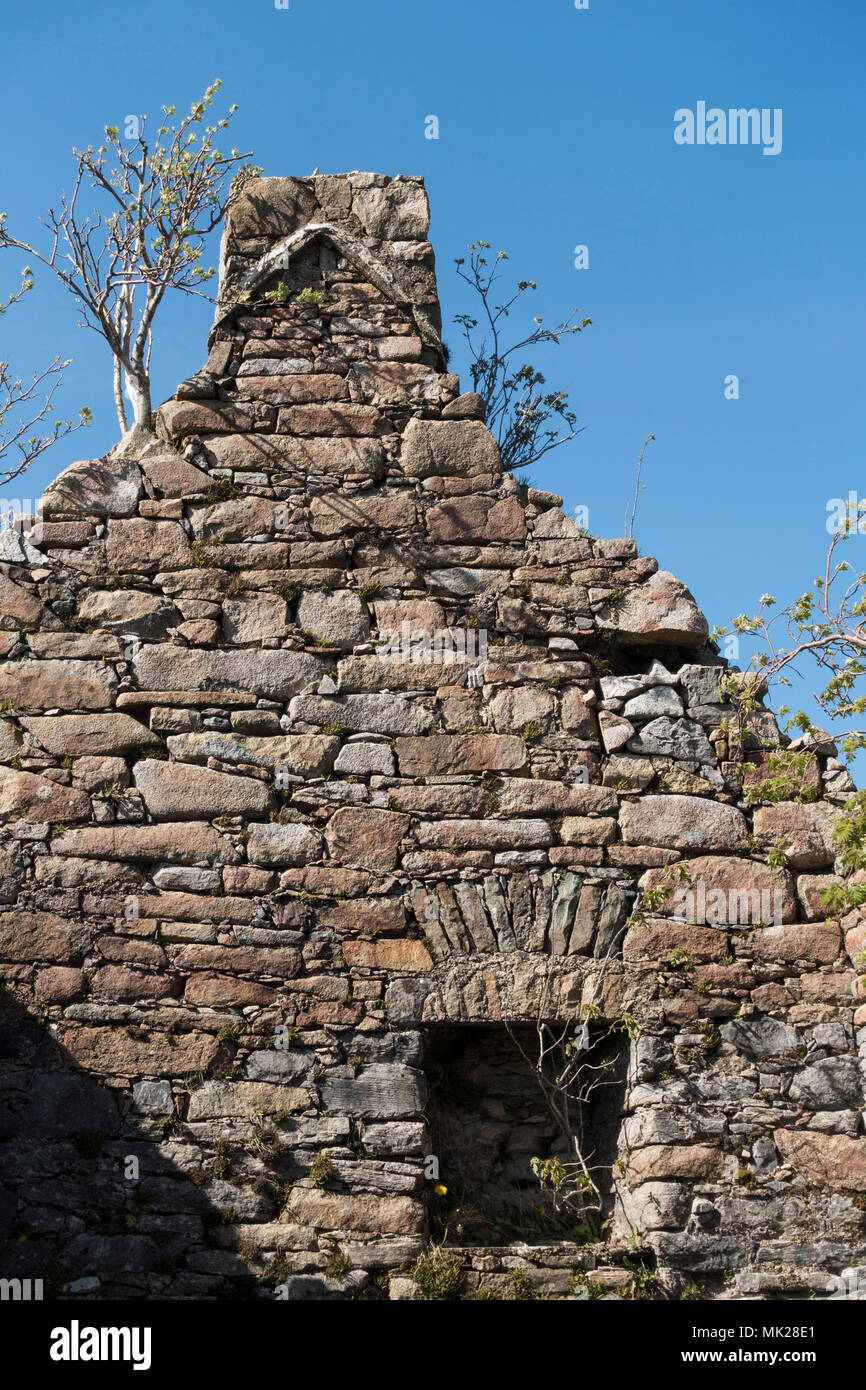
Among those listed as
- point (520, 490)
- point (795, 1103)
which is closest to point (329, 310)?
point (520, 490)

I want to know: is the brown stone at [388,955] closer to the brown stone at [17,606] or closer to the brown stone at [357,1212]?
the brown stone at [357,1212]

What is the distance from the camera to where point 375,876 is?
18.3ft

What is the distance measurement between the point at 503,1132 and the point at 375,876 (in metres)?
1.28

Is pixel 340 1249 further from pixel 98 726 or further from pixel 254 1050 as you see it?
pixel 98 726

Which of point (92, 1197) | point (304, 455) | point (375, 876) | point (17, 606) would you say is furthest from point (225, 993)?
point (304, 455)

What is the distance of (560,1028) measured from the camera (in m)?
5.59

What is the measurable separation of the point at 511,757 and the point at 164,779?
1.59 meters

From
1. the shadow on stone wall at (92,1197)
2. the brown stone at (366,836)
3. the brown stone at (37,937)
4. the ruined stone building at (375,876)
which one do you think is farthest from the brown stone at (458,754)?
the shadow on stone wall at (92,1197)

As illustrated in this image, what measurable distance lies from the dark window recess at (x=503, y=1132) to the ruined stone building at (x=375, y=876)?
0.02 metres

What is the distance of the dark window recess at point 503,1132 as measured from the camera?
5.38 meters

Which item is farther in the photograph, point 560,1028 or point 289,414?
point 289,414

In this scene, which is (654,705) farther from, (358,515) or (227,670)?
(227,670)

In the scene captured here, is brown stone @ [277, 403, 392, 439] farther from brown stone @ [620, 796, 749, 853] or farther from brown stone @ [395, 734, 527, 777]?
brown stone @ [620, 796, 749, 853]
